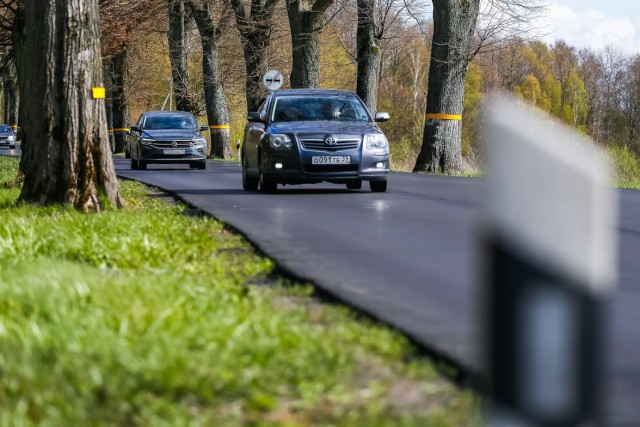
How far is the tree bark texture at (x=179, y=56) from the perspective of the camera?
51156 mm

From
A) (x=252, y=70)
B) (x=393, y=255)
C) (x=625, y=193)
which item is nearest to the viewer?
(x=393, y=255)

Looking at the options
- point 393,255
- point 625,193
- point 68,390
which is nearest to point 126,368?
point 68,390

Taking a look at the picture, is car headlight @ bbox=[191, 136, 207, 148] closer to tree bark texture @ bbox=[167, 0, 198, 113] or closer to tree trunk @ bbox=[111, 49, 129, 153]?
tree bark texture @ bbox=[167, 0, 198, 113]

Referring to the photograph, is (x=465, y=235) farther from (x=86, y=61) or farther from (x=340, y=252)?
(x=86, y=61)

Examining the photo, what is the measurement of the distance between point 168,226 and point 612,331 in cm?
634

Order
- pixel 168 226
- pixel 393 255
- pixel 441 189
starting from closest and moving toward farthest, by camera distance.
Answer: pixel 393 255
pixel 168 226
pixel 441 189

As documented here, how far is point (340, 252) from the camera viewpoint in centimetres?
1009

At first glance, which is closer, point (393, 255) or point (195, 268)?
point (195, 268)

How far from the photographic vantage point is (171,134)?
119 ft

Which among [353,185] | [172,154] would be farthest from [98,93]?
[172,154]

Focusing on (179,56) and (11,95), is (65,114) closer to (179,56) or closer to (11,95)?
(179,56)

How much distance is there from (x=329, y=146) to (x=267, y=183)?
1280 millimetres

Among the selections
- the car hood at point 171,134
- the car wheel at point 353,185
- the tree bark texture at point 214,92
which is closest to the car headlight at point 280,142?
the car wheel at point 353,185

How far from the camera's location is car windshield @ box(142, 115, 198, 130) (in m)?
37.5
